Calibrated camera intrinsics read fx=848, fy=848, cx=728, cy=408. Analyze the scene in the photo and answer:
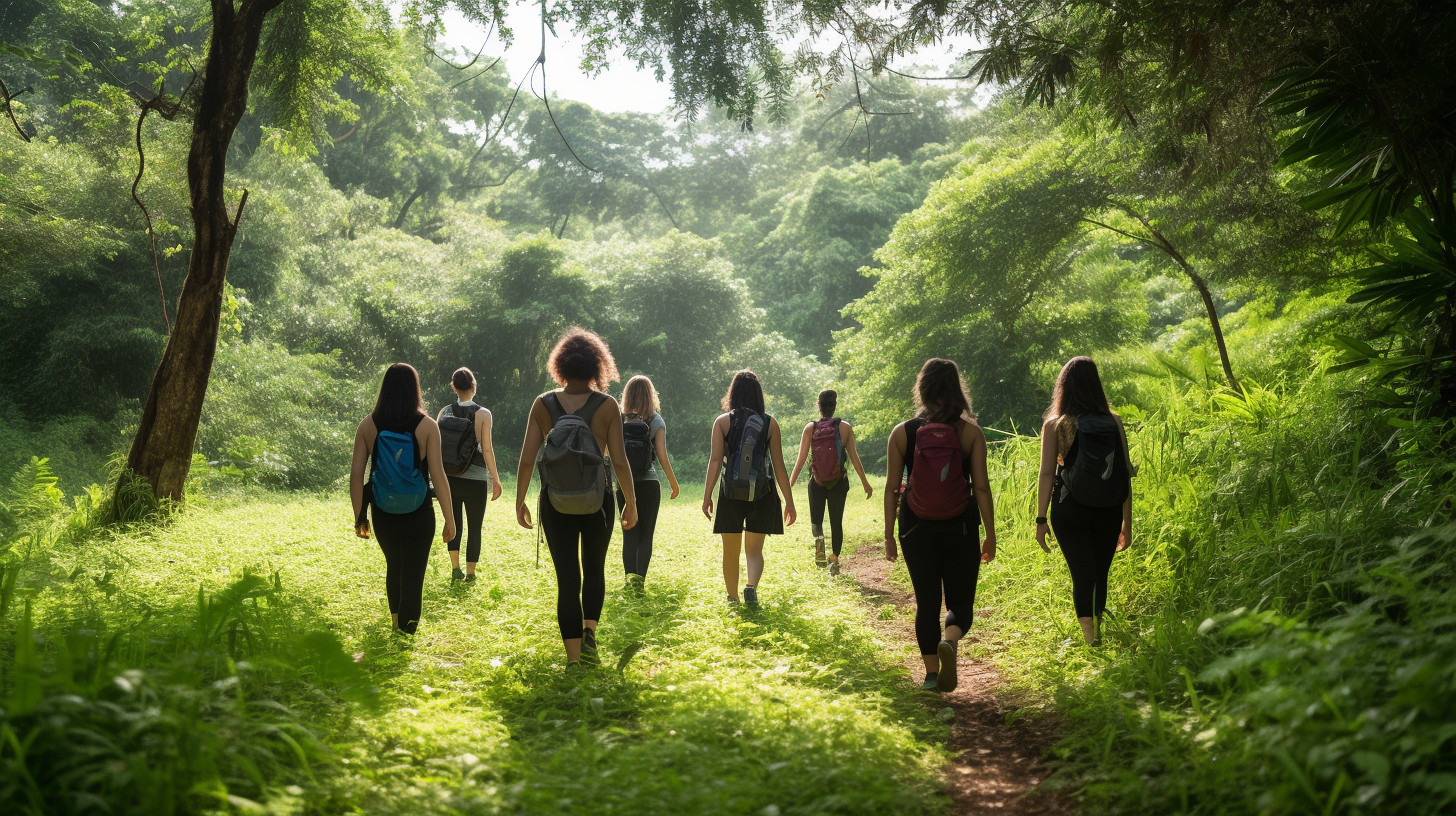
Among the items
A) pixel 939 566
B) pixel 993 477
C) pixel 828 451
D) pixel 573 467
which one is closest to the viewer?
pixel 573 467

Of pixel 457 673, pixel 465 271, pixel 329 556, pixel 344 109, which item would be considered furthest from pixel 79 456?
pixel 457 673

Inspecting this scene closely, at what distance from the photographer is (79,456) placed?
53.7ft

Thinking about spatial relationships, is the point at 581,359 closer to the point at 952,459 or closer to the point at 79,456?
the point at 952,459

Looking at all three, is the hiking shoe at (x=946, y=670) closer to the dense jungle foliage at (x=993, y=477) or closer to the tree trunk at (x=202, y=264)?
the dense jungle foliage at (x=993, y=477)

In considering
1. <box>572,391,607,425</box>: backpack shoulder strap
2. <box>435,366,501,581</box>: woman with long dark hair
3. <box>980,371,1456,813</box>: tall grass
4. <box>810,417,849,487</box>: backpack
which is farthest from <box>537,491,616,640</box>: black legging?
<box>810,417,849,487</box>: backpack

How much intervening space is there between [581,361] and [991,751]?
2.86 m

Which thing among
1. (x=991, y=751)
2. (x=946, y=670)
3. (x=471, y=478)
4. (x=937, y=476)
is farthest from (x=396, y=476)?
(x=991, y=751)

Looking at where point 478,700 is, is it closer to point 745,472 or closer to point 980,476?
point 745,472

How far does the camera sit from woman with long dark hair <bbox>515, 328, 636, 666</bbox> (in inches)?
178

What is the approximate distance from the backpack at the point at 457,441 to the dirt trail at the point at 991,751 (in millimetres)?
3899

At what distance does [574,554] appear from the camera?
15.3 ft

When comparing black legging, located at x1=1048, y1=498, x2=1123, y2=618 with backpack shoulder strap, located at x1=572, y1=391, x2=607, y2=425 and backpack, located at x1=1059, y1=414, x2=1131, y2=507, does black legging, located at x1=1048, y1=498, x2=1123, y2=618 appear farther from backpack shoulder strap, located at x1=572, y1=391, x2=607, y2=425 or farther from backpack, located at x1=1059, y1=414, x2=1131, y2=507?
backpack shoulder strap, located at x1=572, y1=391, x2=607, y2=425

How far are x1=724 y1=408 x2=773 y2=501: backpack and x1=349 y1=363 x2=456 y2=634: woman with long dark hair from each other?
6.74 ft

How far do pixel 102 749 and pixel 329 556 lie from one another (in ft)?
20.5
